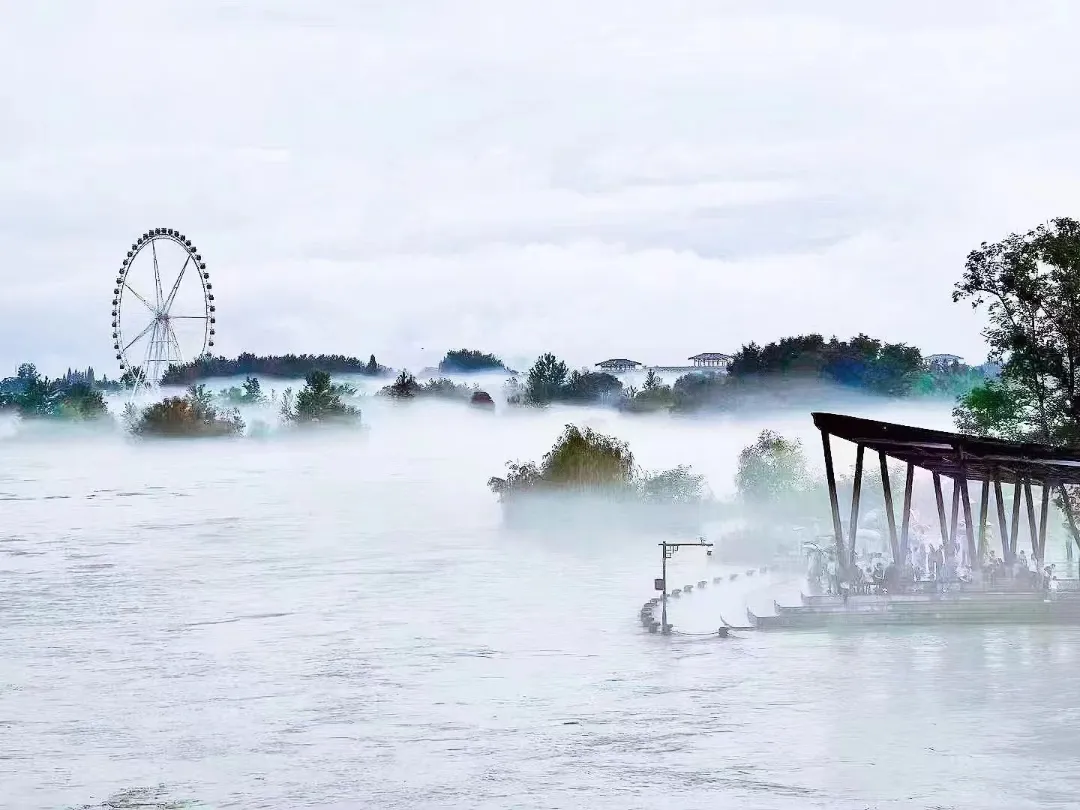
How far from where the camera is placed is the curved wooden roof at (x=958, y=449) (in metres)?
36.6

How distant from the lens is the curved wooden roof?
120ft

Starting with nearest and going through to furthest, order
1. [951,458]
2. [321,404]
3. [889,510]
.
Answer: [951,458], [889,510], [321,404]

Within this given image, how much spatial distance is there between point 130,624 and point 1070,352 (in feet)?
124

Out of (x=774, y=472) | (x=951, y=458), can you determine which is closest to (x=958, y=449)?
(x=951, y=458)

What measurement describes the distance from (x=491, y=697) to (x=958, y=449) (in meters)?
13.2

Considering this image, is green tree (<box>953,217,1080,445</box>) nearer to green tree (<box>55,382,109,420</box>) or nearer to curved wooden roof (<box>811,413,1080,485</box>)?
curved wooden roof (<box>811,413,1080,485</box>)

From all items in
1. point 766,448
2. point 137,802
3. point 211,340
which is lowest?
point 137,802

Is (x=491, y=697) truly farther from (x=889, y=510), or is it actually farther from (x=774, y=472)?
(x=774, y=472)

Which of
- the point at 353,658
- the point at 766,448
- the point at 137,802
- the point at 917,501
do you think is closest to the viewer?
the point at 137,802

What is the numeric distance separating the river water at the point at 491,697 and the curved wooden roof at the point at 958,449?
168 inches

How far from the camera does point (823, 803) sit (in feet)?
84.3

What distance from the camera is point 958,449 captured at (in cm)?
3831

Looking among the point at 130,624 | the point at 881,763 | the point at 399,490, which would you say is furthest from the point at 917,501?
the point at 399,490

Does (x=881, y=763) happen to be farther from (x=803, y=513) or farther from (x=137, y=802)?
(x=803, y=513)
